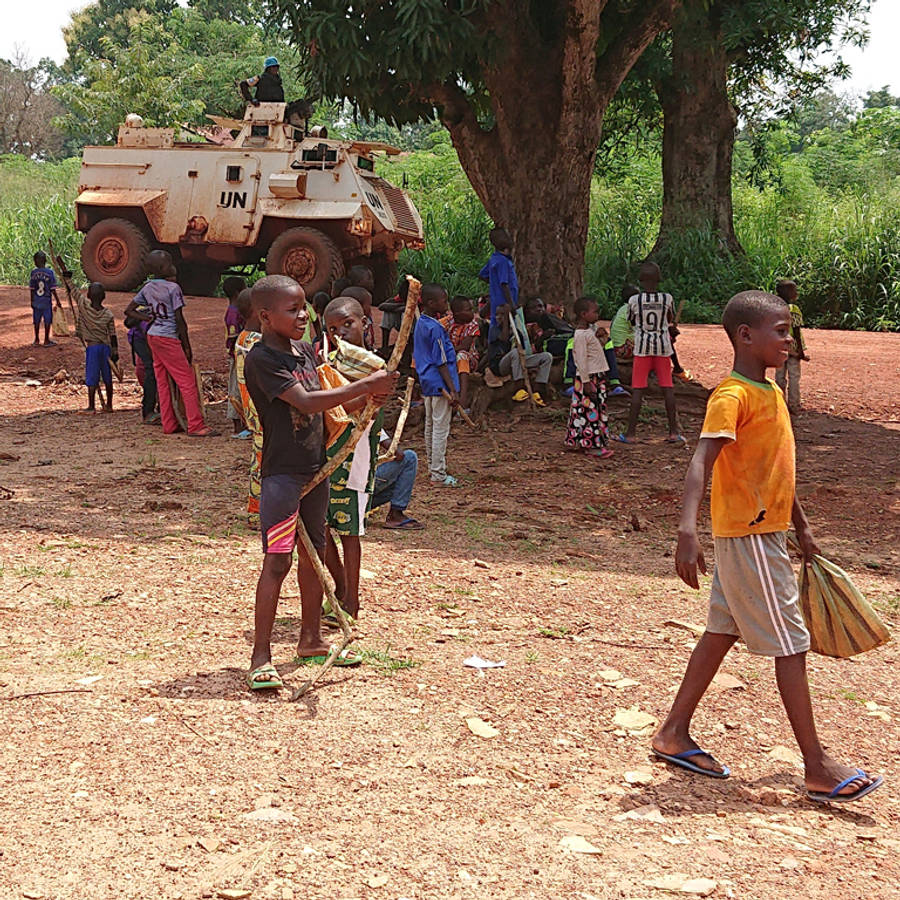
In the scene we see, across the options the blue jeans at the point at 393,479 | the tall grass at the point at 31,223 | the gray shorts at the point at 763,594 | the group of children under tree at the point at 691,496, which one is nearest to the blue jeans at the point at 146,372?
Answer: the blue jeans at the point at 393,479

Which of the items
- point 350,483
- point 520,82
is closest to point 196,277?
point 520,82

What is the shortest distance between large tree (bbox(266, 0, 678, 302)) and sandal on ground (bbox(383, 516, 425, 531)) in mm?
4329

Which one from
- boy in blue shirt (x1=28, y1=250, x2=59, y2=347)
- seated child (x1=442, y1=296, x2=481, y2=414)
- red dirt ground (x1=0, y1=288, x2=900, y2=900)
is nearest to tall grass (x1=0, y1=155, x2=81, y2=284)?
boy in blue shirt (x1=28, y1=250, x2=59, y2=347)

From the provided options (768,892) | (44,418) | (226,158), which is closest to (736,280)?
(226,158)

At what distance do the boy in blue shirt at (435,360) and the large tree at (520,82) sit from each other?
2.95 meters

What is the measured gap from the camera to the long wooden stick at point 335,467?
4.10m

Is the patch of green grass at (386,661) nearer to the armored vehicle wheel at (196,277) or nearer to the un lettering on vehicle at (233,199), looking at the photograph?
the un lettering on vehicle at (233,199)

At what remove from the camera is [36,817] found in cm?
314

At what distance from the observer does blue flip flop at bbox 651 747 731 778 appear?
359cm

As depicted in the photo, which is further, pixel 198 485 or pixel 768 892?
pixel 198 485

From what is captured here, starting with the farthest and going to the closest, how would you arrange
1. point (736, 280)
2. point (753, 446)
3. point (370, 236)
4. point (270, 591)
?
point (736, 280), point (370, 236), point (270, 591), point (753, 446)

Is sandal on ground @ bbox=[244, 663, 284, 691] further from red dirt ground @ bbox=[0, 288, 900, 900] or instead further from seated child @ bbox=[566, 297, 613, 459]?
seated child @ bbox=[566, 297, 613, 459]

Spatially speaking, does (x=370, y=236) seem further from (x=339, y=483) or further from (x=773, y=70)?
(x=339, y=483)

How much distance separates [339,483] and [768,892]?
2.32 meters
